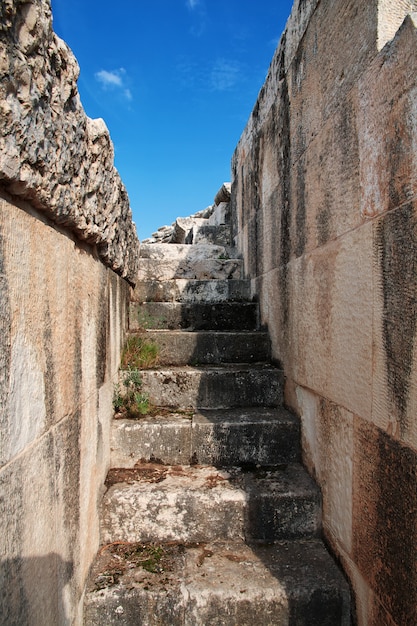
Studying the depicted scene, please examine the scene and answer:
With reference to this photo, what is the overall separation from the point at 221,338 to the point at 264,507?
148 centimetres

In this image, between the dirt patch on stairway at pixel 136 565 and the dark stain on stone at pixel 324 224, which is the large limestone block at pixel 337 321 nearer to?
the dark stain on stone at pixel 324 224

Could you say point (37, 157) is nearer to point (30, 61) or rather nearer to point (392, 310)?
point (30, 61)

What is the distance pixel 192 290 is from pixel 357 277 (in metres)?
2.56

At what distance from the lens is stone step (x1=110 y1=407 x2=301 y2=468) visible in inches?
105

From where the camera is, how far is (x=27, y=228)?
124cm

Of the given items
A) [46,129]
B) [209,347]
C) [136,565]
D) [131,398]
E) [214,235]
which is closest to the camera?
[46,129]

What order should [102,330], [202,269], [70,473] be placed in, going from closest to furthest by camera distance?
1. [70,473]
2. [102,330]
3. [202,269]

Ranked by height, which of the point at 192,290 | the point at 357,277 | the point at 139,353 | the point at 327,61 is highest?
the point at 327,61

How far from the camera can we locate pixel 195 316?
3910 millimetres

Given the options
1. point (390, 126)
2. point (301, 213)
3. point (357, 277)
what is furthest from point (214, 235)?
point (390, 126)

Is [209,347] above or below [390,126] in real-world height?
below

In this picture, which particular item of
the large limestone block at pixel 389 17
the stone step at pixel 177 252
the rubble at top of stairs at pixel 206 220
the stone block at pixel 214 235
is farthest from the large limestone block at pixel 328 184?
the rubble at top of stairs at pixel 206 220

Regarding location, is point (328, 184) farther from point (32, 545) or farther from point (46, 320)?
point (32, 545)

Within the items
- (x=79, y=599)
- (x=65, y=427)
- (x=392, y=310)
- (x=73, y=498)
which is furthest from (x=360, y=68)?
(x=79, y=599)
